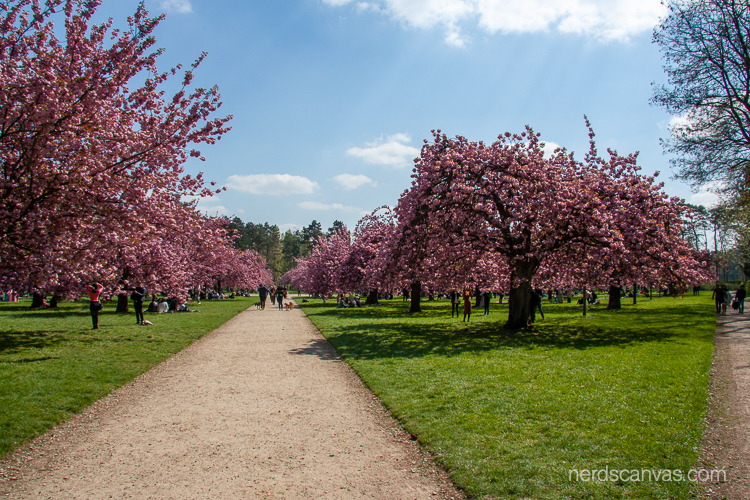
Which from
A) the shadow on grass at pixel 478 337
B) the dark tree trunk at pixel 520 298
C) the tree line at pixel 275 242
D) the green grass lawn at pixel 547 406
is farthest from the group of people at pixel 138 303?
the tree line at pixel 275 242

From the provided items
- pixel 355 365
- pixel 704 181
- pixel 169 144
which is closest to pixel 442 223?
pixel 355 365

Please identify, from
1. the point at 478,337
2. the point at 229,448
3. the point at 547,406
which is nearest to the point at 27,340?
the point at 229,448

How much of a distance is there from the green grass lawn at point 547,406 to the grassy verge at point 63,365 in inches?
192

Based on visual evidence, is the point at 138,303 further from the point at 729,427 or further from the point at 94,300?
the point at 729,427

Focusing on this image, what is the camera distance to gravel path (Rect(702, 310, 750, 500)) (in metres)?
4.43

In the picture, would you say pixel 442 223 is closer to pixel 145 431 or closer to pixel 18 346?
pixel 145 431

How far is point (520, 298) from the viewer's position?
58.3ft

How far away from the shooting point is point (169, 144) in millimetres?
12727

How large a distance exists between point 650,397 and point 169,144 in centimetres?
1246

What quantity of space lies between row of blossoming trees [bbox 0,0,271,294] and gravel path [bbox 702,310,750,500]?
1270cm

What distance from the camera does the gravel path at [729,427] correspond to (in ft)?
14.5

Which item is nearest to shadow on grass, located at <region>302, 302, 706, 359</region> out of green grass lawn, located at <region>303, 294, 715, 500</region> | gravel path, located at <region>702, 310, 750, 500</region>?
green grass lawn, located at <region>303, 294, 715, 500</region>

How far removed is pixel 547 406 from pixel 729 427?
2280 millimetres

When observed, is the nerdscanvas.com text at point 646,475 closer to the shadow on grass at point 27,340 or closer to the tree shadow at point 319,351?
the tree shadow at point 319,351
